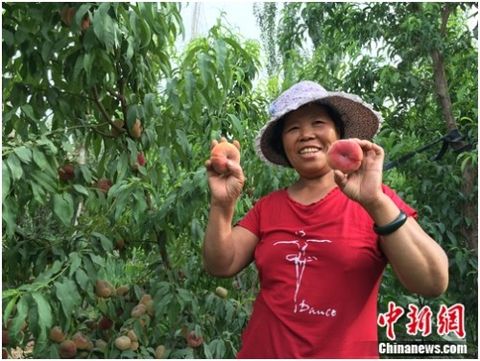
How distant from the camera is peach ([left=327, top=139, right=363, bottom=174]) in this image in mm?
1183

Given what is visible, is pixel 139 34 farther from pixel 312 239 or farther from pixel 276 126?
pixel 312 239

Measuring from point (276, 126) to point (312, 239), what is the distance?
1.18ft

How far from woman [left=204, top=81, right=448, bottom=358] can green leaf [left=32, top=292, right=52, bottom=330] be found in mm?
443

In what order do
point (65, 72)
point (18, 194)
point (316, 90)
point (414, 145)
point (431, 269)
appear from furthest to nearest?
point (414, 145) → point (65, 72) → point (18, 194) → point (316, 90) → point (431, 269)

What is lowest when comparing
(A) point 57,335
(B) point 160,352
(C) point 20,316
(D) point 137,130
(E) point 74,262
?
(B) point 160,352

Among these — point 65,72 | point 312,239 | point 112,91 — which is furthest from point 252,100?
point 312,239

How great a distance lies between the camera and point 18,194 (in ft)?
5.54

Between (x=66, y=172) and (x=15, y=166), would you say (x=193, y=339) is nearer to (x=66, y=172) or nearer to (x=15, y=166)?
(x=66, y=172)

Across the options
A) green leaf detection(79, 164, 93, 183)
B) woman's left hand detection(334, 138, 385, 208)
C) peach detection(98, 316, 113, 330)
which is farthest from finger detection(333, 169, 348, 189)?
peach detection(98, 316, 113, 330)

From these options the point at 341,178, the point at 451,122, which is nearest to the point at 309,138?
the point at 341,178

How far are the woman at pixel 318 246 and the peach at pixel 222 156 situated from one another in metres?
0.02

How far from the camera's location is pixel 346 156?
119 cm

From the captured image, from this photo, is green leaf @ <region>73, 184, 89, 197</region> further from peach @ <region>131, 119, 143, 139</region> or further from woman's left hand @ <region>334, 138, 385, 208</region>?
woman's left hand @ <region>334, 138, 385, 208</region>

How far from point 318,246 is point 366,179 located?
0.61 feet
